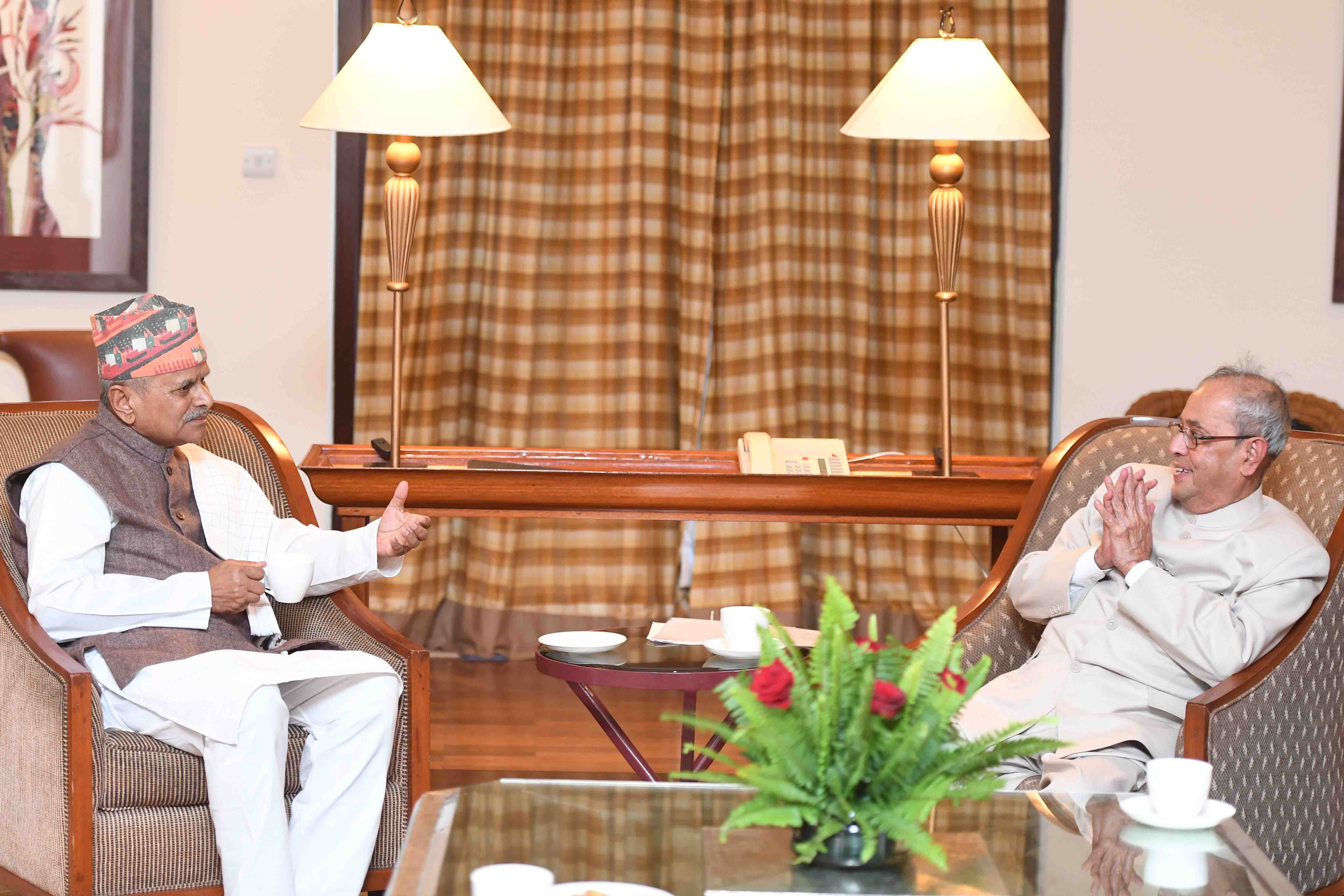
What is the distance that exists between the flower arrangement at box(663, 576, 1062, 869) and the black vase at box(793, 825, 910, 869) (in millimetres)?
51

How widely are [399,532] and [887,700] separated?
151 cm

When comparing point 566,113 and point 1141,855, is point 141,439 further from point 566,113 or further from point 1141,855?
point 566,113

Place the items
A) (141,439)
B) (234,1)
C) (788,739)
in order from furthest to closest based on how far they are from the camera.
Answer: (234,1) < (141,439) < (788,739)

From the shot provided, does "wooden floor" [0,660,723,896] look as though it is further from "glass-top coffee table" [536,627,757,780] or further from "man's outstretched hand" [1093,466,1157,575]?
"man's outstretched hand" [1093,466,1157,575]

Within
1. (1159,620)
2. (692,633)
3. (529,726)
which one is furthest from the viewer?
(529,726)

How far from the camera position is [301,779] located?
2.59 metres

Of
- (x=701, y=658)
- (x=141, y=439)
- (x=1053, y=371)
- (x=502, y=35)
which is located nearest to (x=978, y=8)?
(x=1053, y=371)

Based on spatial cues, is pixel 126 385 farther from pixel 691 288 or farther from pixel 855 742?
pixel 691 288

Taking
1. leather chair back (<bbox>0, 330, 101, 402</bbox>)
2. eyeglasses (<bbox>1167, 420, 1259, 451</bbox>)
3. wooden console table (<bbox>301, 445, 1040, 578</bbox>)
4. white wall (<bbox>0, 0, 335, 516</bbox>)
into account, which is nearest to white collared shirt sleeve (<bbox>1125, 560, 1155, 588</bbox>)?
eyeglasses (<bbox>1167, 420, 1259, 451</bbox>)

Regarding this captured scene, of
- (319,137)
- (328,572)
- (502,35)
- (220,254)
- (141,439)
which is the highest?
(502,35)

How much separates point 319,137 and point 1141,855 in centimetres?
405

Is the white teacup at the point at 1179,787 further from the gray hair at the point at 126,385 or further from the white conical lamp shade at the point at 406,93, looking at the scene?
the white conical lamp shade at the point at 406,93

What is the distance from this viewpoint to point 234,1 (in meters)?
4.93

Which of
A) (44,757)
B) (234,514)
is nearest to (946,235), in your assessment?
(234,514)
